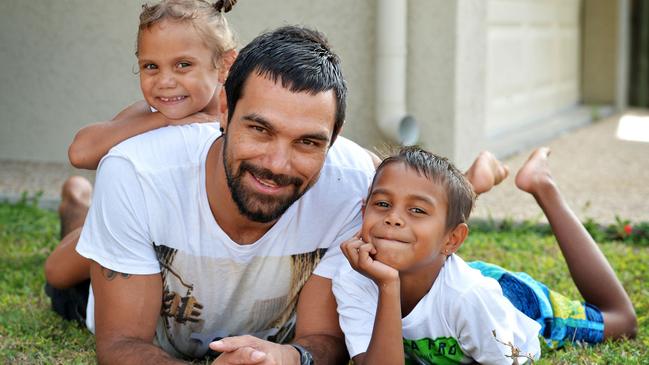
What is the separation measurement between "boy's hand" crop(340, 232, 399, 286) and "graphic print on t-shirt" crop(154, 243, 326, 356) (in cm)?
27

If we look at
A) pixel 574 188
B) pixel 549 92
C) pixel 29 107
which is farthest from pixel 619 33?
pixel 29 107

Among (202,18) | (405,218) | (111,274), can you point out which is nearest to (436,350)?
(405,218)

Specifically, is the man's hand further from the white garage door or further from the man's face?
the white garage door

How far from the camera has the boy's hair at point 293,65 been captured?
3152 mm

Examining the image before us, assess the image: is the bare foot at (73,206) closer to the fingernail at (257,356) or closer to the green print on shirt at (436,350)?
the green print on shirt at (436,350)

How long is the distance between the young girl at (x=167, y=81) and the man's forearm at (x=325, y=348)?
1.02 metres

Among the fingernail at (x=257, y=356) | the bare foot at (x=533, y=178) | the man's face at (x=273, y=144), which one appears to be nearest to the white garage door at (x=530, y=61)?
the bare foot at (x=533, y=178)

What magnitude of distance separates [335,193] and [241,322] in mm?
589

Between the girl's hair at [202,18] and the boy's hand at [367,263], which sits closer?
the boy's hand at [367,263]

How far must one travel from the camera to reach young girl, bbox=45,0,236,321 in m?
3.90

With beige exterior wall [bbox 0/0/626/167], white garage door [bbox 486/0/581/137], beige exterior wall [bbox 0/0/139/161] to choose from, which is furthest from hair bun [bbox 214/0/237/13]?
white garage door [bbox 486/0/581/137]

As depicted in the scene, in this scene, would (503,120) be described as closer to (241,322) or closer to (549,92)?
(549,92)

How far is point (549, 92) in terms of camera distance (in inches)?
484

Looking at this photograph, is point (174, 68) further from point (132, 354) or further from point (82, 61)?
point (82, 61)
